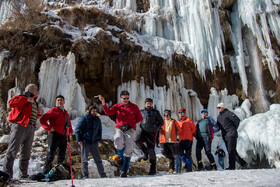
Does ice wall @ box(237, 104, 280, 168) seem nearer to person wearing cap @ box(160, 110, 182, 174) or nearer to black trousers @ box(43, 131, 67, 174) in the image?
person wearing cap @ box(160, 110, 182, 174)

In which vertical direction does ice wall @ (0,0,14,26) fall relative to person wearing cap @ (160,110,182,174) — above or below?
above

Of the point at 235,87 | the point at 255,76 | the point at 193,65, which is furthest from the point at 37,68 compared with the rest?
the point at 255,76

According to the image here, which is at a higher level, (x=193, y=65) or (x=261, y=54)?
(x=261, y=54)

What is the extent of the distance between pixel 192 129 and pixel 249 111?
895cm

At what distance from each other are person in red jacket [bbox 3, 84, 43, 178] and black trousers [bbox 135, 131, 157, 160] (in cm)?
212

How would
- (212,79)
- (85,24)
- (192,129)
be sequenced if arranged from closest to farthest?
(192,129)
(85,24)
(212,79)

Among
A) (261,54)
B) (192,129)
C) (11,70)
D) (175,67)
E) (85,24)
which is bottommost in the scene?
(192,129)

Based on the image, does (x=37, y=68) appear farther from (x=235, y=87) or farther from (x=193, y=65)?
(x=235, y=87)

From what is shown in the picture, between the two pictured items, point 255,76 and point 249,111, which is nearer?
point 249,111

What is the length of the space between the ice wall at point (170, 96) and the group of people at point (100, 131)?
6171 mm

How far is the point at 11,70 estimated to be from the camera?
988cm

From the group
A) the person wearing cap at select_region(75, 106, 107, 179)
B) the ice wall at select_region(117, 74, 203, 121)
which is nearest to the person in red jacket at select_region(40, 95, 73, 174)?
the person wearing cap at select_region(75, 106, 107, 179)

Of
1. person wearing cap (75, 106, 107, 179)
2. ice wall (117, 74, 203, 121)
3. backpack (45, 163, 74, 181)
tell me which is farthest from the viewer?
ice wall (117, 74, 203, 121)

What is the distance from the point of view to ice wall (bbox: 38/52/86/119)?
9.76m
